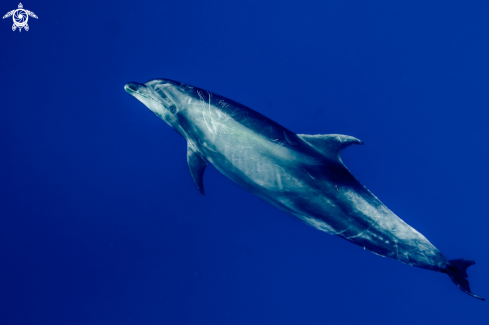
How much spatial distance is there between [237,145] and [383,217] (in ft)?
6.03

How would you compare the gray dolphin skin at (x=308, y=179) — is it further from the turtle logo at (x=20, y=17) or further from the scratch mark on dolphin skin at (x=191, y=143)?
the turtle logo at (x=20, y=17)

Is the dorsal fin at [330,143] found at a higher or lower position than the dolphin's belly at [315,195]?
higher

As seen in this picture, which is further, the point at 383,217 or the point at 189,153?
the point at 189,153

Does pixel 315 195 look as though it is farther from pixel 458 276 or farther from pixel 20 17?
pixel 20 17

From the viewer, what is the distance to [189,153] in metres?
4.12

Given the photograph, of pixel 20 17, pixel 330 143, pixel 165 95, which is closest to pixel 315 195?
pixel 330 143

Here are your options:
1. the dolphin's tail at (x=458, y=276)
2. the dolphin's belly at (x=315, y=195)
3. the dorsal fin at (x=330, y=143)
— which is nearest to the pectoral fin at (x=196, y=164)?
the dolphin's belly at (x=315, y=195)

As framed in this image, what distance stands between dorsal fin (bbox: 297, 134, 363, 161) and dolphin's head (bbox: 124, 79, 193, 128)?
5.29 ft

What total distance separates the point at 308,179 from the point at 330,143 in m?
0.47

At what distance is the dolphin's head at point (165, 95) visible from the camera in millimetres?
3828

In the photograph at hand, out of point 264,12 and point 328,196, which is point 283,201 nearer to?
point 328,196

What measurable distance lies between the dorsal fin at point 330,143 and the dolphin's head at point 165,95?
5.29 feet

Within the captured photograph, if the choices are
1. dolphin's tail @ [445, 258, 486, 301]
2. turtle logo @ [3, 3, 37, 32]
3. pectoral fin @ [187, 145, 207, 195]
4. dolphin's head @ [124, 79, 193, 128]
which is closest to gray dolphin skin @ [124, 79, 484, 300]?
dolphin's tail @ [445, 258, 486, 301]


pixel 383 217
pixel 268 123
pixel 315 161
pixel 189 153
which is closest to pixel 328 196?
pixel 315 161
